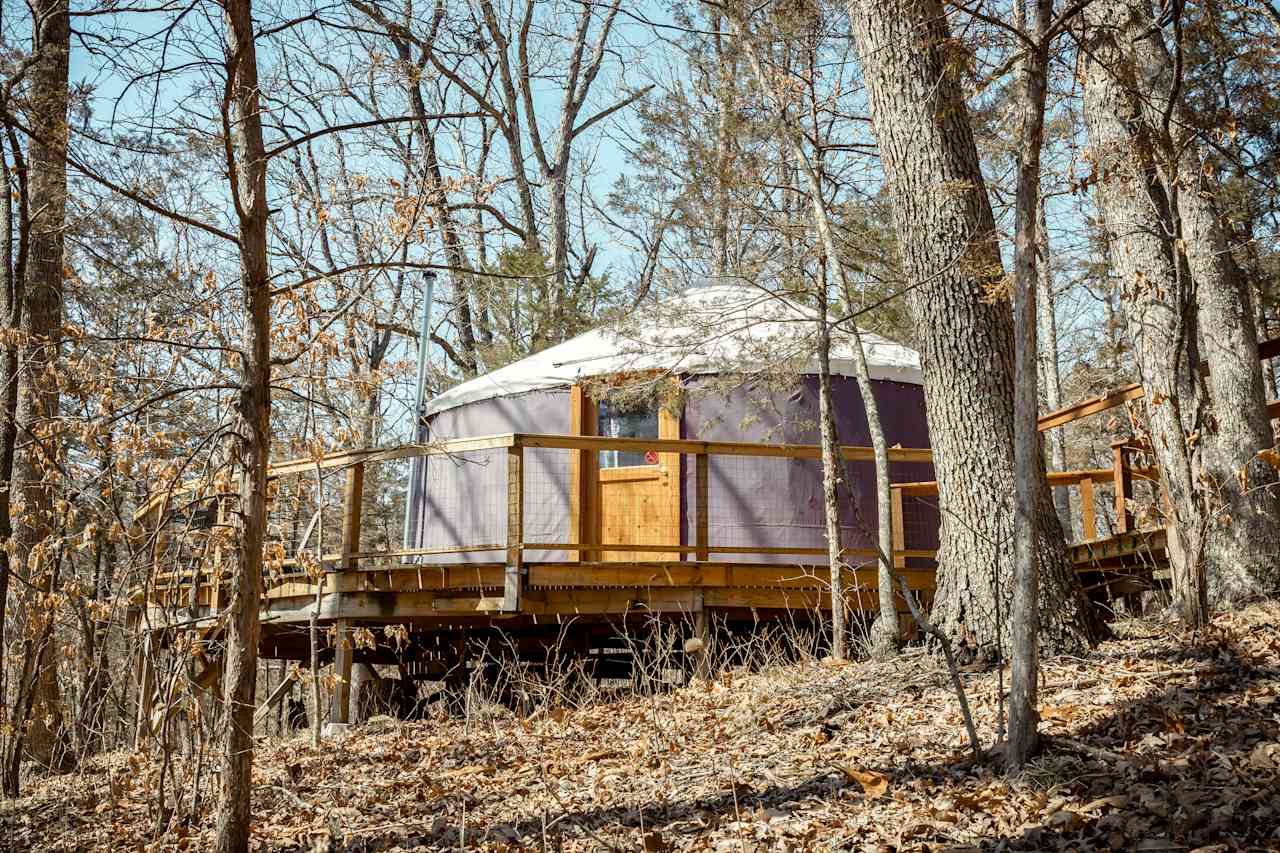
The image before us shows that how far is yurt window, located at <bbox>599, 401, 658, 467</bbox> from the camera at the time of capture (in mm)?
8094

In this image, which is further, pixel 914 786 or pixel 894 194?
pixel 894 194

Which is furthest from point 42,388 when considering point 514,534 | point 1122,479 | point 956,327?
point 1122,479

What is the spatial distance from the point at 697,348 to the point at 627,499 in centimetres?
210

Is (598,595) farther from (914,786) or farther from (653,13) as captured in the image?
(653,13)

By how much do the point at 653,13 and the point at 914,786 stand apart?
7.20m

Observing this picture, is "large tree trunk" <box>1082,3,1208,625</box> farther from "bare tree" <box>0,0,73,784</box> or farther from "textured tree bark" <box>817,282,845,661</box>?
"bare tree" <box>0,0,73,784</box>

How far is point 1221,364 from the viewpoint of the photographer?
205 inches

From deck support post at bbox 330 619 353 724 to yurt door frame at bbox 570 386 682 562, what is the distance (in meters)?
1.80

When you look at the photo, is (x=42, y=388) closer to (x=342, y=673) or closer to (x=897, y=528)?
(x=342, y=673)

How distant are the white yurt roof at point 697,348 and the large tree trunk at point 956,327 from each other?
0.88m

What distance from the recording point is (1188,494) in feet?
13.6

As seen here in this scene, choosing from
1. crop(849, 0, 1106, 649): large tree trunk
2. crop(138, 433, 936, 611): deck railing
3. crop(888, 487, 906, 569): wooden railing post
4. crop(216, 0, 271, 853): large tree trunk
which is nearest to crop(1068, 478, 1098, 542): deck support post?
crop(138, 433, 936, 611): deck railing

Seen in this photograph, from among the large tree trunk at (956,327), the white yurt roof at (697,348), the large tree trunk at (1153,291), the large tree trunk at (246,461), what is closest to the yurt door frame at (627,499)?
the white yurt roof at (697,348)

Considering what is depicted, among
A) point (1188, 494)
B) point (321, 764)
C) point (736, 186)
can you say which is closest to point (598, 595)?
point (321, 764)
